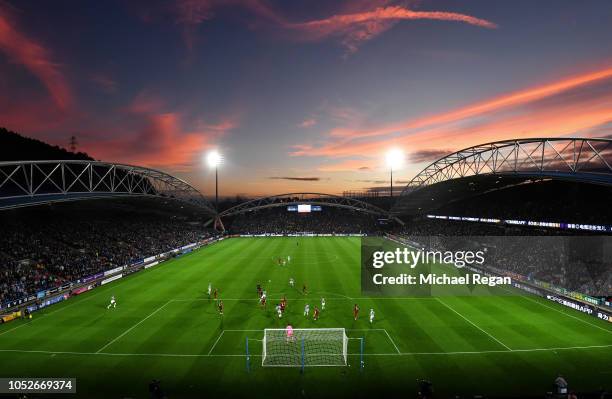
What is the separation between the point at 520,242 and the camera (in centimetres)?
4416

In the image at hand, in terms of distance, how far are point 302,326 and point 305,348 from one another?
392cm

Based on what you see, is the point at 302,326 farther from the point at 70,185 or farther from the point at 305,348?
the point at 70,185

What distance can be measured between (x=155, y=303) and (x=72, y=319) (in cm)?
597

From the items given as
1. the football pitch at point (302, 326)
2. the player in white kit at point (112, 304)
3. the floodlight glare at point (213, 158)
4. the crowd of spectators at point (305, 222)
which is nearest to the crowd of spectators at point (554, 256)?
the football pitch at point (302, 326)

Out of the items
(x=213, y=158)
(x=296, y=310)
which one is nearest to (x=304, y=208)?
(x=213, y=158)

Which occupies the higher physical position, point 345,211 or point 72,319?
point 345,211

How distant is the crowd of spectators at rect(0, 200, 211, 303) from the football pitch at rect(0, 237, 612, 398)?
15.0 feet

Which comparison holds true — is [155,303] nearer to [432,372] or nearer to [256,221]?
[432,372]

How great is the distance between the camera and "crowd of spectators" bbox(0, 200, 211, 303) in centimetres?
3294

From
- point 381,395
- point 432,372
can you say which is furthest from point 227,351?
point 432,372

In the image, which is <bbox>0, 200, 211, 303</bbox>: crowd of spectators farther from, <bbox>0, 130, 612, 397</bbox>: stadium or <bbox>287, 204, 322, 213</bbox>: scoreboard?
<bbox>287, 204, 322, 213</bbox>: scoreboard

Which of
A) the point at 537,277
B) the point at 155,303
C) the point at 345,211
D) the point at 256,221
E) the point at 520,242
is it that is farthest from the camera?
the point at 345,211

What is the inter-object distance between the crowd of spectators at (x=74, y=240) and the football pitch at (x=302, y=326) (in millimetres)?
4579

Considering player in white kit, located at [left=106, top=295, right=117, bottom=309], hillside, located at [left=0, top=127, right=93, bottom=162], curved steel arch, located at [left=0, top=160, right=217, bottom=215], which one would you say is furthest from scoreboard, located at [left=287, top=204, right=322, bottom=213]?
player in white kit, located at [left=106, top=295, right=117, bottom=309]
